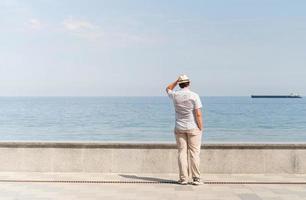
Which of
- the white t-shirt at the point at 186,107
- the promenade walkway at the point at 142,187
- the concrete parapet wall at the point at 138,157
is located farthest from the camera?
the concrete parapet wall at the point at 138,157

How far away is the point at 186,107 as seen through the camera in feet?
26.2

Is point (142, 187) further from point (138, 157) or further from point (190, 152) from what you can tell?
point (138, 157)

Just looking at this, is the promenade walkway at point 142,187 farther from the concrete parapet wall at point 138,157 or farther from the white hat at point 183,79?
the white hat at point 183,79

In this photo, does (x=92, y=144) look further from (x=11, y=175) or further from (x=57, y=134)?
(x=57, y=134)

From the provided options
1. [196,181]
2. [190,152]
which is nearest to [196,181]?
[196,181]

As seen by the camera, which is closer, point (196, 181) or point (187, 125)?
point (187, 125)

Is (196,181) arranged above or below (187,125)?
below

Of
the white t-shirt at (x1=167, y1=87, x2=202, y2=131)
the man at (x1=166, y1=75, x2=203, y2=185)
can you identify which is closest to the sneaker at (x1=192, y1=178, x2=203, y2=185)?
the man at (x1=166, y1=75, x2=203, y2=185)

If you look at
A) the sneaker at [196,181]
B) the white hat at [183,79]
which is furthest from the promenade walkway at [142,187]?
the white hat at [183,79]

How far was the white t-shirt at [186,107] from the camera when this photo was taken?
7.98 meters

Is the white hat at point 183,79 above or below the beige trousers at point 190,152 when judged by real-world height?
above

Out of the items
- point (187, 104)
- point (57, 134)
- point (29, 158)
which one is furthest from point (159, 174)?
point (57, 134)

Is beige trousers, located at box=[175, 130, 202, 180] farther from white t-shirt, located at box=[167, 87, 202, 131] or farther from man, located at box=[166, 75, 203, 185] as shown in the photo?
white t-shirt, located at box=[167, 87, 202, 131]

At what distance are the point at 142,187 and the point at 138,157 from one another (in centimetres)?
146
